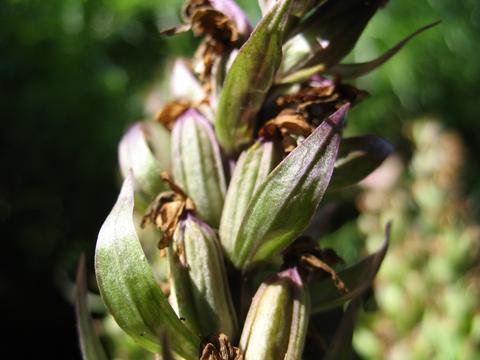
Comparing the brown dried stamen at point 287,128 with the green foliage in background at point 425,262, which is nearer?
the brown dried stamen at point 287,128

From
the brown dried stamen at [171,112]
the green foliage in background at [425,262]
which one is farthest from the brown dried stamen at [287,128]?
the green foliage in background at [425,262]

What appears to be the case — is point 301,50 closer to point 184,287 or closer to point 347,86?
point 347,86

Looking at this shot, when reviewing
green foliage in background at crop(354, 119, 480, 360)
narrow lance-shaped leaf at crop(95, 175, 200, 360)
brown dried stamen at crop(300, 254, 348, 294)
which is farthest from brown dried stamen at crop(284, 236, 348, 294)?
green foliage in background at crop(354, 119, 480, 360)

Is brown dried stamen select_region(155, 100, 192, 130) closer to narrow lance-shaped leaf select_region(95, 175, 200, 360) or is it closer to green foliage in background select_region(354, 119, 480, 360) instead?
narrow lance-shaped leaf select_region(95, 175, 200, 360)

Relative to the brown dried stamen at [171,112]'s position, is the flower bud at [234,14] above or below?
above

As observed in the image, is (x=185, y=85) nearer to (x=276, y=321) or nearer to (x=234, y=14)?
(x=234, y=14)

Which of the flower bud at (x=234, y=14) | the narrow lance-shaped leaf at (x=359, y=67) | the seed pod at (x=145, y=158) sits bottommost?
the narrow lance-shaped leaf at (x=359, y=67)

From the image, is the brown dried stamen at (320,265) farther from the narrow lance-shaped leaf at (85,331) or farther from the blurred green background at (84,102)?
the blurred green background at (84,102)
